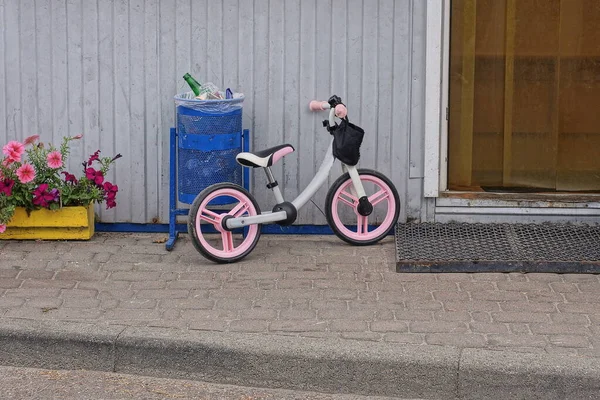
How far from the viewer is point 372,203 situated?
26.0 ft

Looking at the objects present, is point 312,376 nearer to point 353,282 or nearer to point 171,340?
point 171,340

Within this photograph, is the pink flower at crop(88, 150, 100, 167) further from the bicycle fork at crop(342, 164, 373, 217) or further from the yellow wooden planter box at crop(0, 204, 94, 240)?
the bicycle fork at crop(342, 164, 373, 217)

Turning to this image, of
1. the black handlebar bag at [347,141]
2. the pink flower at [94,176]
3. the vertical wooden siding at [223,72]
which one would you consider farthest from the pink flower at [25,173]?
the black handlebar bag at [347,141]

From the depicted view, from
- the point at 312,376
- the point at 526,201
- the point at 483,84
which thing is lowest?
the point at 312,376

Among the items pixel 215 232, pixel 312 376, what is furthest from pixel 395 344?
pixel 215 232

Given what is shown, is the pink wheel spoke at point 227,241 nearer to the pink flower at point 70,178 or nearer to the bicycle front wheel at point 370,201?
the bicycle front wheel at point 370,201

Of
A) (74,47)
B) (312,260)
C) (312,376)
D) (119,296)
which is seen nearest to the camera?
(312,376)

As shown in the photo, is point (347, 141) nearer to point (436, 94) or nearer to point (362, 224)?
point (362, 224)

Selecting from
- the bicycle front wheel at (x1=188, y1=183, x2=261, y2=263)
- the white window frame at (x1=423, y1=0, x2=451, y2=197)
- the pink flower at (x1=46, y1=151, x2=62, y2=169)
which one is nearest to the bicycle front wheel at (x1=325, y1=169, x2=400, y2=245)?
the white window frame at (x1=423, y1=0, x2=451, y2=197)

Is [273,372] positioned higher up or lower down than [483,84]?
lower down

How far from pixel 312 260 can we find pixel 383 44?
1.64 m

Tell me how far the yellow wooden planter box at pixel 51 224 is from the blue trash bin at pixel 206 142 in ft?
2.44

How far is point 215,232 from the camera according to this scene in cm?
812

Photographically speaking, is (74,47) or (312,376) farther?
(74,47)
